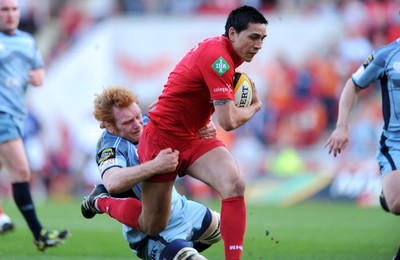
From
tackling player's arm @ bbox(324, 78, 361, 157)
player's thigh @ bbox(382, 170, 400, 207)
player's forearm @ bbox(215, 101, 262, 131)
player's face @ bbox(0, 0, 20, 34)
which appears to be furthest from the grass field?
player's face @ bbox(0, 0, 20, 34)

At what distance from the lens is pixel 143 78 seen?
71.5ft

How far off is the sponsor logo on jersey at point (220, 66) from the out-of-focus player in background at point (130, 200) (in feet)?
2.27

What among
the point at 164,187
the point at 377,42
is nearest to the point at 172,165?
the point at 164,187

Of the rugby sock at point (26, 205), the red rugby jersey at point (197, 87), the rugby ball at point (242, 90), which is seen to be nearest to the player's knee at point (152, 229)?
the red rugby jersey at point (197, 87)

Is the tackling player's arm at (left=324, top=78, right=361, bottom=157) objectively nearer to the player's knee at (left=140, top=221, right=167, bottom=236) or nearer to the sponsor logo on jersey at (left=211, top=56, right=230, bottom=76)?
the sponsor logo on jersey at (left=211, top=56, right=230, bottom=76)

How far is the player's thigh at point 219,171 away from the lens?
6.57m

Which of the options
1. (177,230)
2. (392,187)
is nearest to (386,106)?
(392,187)

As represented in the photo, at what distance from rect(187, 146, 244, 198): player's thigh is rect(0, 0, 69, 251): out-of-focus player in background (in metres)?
2.74

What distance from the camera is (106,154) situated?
688 cm

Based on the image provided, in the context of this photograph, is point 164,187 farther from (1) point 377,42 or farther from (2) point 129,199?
(1) point 377,42

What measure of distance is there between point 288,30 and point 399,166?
513 inches

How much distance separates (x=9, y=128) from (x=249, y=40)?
3.89 m

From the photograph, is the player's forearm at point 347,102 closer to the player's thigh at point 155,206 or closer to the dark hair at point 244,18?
the dark hair at point 244,18

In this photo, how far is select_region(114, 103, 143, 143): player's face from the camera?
7.05 m
